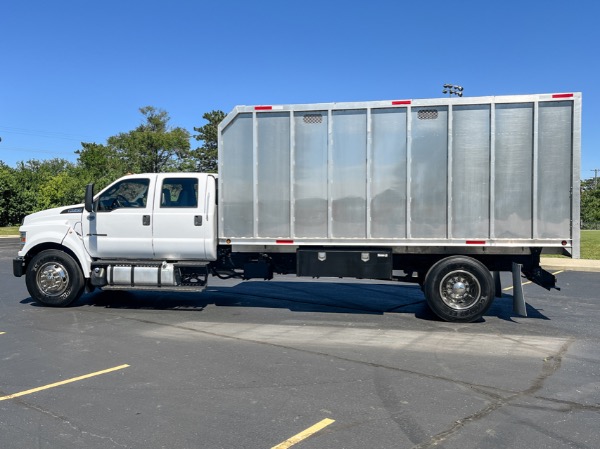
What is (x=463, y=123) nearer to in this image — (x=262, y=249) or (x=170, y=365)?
(x=262, y=249)

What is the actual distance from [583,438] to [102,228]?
7797 millimetres

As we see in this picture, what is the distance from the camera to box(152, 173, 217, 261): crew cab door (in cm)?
872

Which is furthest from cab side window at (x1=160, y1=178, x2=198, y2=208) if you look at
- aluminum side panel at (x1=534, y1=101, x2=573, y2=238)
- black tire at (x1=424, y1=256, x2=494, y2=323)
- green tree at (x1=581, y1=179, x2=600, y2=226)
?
green tree at (x1=581, y1=179, x2=600, y2=226)

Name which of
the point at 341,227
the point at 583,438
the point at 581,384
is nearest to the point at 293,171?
the point at 341,227

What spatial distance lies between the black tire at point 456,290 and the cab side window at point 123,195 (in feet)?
16.9

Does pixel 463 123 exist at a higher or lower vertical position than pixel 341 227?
higher

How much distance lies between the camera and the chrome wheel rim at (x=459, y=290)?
802cm

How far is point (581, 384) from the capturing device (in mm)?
5207

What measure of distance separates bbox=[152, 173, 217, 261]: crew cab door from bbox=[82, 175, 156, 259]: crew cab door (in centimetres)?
18

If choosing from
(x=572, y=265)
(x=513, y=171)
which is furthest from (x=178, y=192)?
(x=572, y=265)

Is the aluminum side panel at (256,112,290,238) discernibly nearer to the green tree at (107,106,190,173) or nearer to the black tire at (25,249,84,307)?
the black tire at (25,249,84,307)

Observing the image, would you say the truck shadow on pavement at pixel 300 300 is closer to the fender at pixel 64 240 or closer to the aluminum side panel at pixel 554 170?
the fender at pixel 64 240

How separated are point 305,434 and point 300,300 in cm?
613

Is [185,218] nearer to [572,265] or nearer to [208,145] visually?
[572,265]
